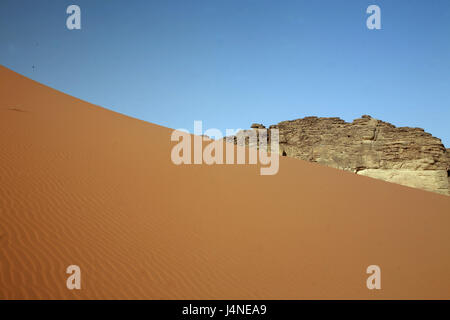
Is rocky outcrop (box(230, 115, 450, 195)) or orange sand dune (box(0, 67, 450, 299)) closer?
orange sand dune (box(0, 67, 450, 299))

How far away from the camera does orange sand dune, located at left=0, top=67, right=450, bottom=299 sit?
12.0ft

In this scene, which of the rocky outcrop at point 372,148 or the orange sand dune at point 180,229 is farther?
the rocky outcrop at point 372,148

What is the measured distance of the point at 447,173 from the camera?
2895cm

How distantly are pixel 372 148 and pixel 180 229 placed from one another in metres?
32.1

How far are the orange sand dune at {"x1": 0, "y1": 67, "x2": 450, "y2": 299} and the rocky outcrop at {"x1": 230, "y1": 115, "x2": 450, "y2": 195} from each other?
23742mm

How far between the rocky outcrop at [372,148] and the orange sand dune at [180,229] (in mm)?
23742

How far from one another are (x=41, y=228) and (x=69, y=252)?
26.7 inches

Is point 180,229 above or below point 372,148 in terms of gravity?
below

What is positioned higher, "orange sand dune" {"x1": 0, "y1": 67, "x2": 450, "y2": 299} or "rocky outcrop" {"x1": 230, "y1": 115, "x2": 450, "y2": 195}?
"rocky outcrop" {"x1": 230, "y1": 115, "x2": 450, "y2": 195}

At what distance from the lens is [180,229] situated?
496cm

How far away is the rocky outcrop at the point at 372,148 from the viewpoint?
2872 centimetres

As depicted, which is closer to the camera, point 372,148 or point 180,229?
point 180,229
